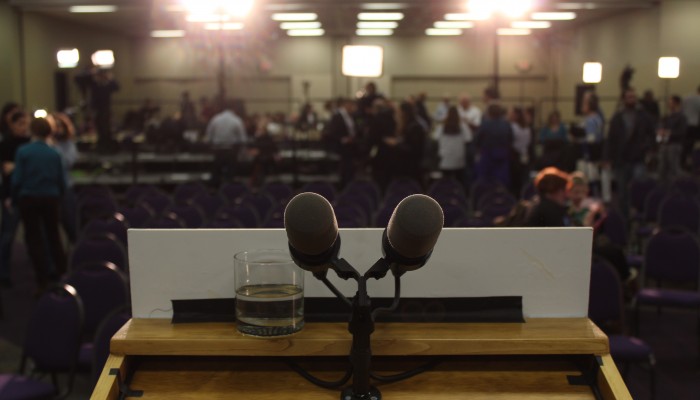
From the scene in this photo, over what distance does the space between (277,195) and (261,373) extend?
24.0 ft

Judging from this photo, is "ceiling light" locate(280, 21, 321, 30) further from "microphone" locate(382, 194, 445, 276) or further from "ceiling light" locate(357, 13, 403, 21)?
"microphone" locate(382, 194, 445, 276)

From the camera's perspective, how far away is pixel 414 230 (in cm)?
128

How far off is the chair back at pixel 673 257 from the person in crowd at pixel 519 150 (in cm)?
508

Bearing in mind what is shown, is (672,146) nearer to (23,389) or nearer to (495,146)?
(495,146)

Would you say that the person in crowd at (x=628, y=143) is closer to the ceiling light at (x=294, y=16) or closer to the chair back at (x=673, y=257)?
the chair back at (x=673, y=257)

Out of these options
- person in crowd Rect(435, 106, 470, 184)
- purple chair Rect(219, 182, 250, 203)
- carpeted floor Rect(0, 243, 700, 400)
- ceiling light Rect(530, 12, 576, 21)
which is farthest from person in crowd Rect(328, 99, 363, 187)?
ceiling light Rect(530, 12, 576, 21)

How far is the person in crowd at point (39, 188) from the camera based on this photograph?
638cm

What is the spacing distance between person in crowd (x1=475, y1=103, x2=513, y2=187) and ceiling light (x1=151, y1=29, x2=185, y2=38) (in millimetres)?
14069

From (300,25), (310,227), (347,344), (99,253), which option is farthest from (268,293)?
(300,25)

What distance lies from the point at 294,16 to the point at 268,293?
1764 centimetres

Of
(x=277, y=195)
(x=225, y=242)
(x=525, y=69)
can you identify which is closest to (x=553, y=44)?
(x=525, y=69)

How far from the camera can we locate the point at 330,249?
134 centimetres

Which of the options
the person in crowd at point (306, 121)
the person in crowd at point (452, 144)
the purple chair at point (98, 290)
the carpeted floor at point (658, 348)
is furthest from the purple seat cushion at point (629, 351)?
the person in crowd at point (306, 121)

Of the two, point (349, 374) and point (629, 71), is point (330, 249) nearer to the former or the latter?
point (349, 374)
